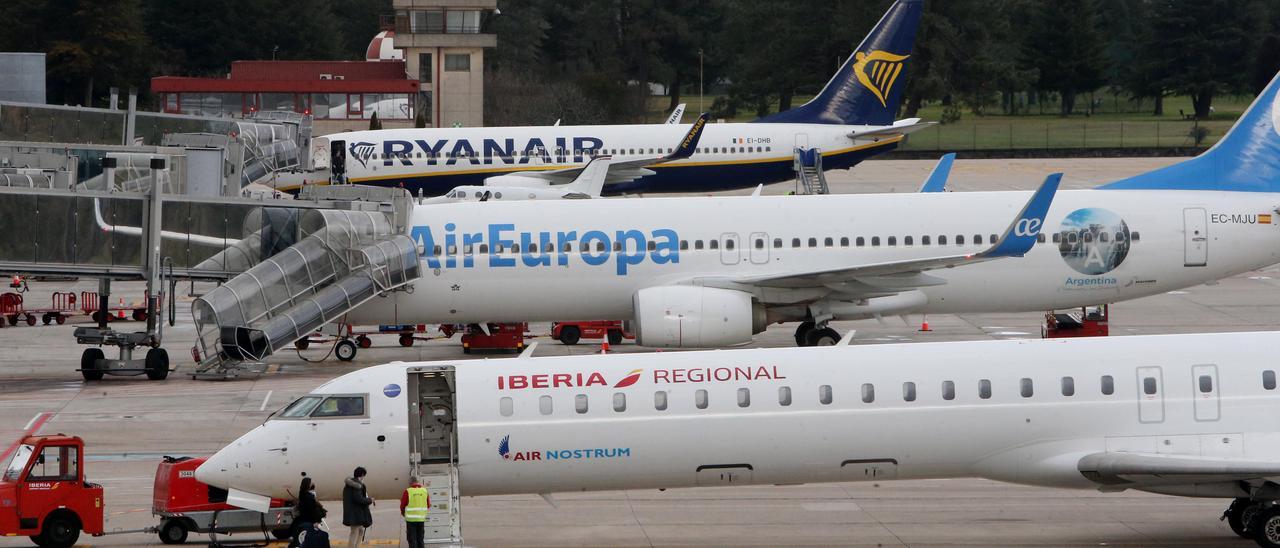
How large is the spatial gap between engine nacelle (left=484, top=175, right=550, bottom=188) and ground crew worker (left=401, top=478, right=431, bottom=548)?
39.0m

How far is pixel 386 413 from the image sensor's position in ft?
70.4

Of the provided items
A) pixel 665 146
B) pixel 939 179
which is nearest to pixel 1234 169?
pixel 939 179

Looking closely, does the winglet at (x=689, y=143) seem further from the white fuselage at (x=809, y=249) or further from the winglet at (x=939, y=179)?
the white fuselage at (x=809, y=249)

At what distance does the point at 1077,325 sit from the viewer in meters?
38.3

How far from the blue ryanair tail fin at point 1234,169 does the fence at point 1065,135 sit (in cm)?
6239

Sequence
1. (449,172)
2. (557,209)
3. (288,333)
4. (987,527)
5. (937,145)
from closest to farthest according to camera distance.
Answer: (987,527), (288,333), (557,209), (449,172), (937,145)

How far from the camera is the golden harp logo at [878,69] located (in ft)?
202

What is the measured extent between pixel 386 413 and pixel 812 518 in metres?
6.26

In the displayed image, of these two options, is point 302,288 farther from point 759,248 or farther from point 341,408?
point 341,408

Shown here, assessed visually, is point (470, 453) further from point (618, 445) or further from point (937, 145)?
point (937, 145)

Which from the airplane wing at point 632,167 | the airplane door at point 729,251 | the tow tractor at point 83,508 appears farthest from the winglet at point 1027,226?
the airplane wing at point 632,167

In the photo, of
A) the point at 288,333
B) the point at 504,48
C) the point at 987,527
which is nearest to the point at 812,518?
the point at 987,527

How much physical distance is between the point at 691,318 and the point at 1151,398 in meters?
14.5

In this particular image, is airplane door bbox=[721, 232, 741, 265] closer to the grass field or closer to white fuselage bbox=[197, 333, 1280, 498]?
white fuselage bbox=[197, 333, 1280, 498]
